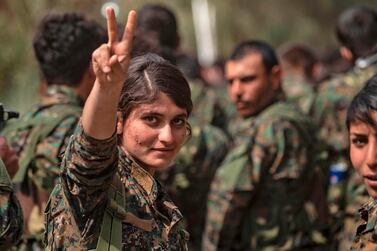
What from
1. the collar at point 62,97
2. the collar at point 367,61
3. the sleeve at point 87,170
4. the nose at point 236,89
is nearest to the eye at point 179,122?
the sleeve at point 87,170

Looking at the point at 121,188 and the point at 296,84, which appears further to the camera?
the point at 296,84

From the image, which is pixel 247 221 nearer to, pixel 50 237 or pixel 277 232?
pixel 277 232

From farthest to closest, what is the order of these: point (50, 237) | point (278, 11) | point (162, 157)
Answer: point (278, 11) < point (162, 157) < point (50, 237)

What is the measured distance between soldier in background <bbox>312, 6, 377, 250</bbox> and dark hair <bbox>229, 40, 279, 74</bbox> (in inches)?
34.4

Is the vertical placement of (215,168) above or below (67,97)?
below

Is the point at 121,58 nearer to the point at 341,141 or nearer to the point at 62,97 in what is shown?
the point at 62,97

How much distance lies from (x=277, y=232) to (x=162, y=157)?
336 centimetres

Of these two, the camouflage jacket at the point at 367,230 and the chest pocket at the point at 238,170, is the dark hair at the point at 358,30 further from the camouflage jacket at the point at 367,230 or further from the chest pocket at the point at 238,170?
the camouflage jacket at the point at 367,230

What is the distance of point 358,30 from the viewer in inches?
324

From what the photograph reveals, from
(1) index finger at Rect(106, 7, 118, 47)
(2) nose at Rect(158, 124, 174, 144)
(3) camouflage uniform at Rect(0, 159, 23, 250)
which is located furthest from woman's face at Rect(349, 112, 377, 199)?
(1) index finger at Rect(106, 7, 118, 47)

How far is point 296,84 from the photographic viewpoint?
31.7ft

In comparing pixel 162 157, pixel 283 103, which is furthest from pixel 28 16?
pixel 162 157

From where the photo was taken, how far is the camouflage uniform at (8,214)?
3830mm

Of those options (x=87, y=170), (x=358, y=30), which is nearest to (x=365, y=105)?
(x=87, y=170)
